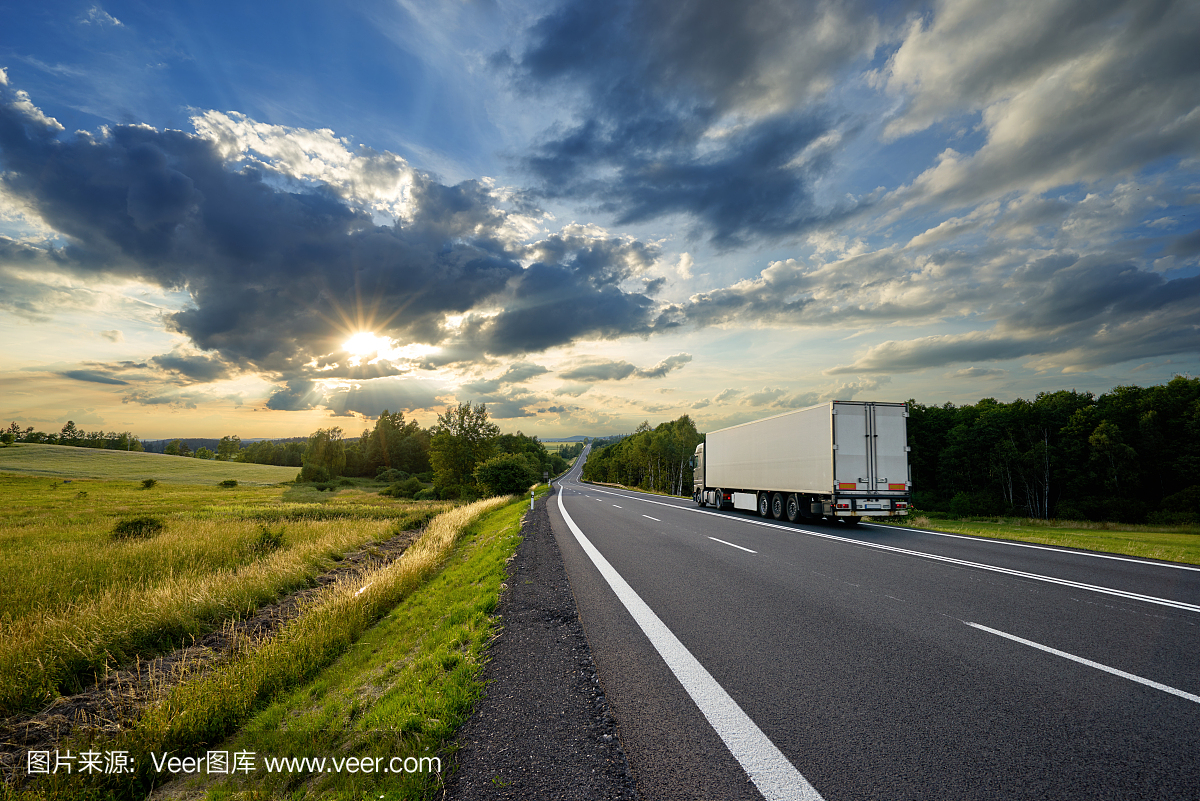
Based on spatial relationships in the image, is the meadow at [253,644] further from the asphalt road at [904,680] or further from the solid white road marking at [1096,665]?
the solid white road marking at [1096,665]

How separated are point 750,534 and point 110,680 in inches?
541

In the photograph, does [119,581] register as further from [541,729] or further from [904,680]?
[904,680]

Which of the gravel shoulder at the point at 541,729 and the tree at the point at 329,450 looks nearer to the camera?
the gravel shoulder at the point at 541,729

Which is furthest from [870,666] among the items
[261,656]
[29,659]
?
[29,659]

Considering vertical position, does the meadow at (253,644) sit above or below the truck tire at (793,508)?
below

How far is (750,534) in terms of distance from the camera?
14.5 metres

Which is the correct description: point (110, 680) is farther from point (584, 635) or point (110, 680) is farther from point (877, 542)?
point (877, 542)

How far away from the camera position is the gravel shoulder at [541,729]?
2.83 meters

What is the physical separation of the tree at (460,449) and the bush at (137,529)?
38332mm

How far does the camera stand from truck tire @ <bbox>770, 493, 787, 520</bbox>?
62.3 ft

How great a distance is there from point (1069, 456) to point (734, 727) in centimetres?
6463

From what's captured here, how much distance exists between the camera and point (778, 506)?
19406 mm

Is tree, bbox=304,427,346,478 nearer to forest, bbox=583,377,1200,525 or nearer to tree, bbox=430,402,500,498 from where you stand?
tree, bbox=430,402,500,498

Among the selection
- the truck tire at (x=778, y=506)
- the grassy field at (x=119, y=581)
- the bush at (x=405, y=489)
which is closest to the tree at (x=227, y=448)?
the bush at (x=405, y=489)
